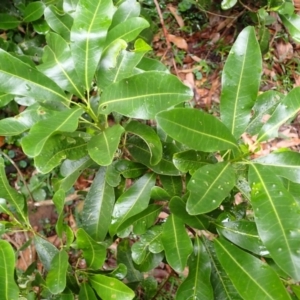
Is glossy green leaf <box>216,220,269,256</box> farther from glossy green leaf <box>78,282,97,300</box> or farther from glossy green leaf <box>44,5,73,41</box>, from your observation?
glossy green leaf <box>44,5,73,41</box>

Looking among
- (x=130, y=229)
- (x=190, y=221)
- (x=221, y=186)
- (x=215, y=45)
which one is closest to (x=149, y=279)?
(x=130, y=229)

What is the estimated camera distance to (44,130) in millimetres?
913

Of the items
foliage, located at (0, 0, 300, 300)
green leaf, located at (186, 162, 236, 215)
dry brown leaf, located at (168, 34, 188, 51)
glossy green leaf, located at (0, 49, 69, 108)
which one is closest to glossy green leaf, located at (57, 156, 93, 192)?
foliage, located at (0, 0, 300, 300)

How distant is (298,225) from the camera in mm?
892

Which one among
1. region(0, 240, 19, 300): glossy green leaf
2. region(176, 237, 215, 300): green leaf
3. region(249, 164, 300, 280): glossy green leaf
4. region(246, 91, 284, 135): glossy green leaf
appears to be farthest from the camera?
region(246, 91, 284, 135): glossy green leaf

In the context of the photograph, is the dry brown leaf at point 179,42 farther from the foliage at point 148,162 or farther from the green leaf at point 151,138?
the green leaf at point 151,138

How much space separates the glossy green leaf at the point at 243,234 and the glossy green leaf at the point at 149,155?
199mm

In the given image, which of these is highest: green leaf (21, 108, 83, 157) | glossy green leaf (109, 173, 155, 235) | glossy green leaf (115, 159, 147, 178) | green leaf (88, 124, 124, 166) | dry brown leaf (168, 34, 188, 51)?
green leaf (21, 108, 83, 157)

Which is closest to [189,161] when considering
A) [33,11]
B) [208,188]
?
[208,188]

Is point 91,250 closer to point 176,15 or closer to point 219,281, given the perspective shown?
point 219,281

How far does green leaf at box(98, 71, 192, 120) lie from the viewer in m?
0.90

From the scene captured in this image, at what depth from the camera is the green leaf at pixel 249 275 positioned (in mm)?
948

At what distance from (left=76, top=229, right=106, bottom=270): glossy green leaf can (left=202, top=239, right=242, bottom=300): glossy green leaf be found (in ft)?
0.96

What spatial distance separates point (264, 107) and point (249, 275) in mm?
482
